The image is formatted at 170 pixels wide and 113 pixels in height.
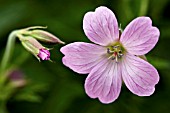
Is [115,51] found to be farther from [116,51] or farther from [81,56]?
[81,56]

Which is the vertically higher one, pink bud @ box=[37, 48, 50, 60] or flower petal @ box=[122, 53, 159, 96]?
pink bud @ box=[37, 48, 50, 60]

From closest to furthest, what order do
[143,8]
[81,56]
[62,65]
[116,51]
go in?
[81,56] < [116,51] < [143,8] < [62,65]

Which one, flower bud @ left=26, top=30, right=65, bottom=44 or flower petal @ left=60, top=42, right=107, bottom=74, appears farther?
flower bud @ left=26, top=30, right=65, bottom=44

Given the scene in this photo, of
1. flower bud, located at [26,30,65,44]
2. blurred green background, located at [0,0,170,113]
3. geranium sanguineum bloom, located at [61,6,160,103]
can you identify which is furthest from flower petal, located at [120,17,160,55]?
blurred green background, located at [0,0,170,113]

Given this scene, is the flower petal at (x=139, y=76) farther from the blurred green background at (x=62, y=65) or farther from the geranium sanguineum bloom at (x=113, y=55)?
the blurred green background at (x=62, y=65)

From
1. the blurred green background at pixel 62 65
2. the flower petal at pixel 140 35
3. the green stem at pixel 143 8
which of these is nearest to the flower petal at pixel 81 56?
the flower petal at pixel 140 35

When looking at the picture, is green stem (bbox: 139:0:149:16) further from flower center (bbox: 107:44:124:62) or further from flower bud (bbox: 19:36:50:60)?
flower bud (bbox: 19:36:50:60)

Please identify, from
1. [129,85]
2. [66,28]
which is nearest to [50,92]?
[66,28]

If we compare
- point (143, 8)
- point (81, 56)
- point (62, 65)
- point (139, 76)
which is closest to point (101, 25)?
point (81, 56)
